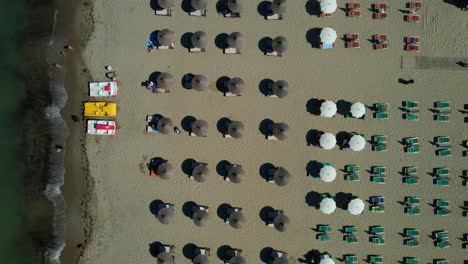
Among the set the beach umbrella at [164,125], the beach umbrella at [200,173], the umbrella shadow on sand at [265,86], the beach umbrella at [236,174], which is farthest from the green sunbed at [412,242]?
the beach umbrella at [164,125]

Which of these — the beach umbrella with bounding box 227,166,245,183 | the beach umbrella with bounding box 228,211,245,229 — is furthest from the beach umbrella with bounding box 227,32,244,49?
the beach umbrella with bounding box 228,211,245,229

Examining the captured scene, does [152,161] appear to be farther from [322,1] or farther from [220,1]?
[322,1]

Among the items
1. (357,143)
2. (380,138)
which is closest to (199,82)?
(357,143)

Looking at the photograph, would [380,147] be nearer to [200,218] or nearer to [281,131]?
[281,131]

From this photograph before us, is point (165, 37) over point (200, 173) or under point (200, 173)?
over

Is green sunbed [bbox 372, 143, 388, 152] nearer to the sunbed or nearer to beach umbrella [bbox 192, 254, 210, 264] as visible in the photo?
the sunbed

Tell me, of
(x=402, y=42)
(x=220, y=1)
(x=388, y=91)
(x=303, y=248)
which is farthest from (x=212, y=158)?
(x=402, y=42)

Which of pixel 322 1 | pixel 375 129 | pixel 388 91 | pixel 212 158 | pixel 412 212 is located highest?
pixel 322 1

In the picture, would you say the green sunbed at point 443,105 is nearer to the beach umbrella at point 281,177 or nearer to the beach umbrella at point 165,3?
the beach umbrella at point 281,177
